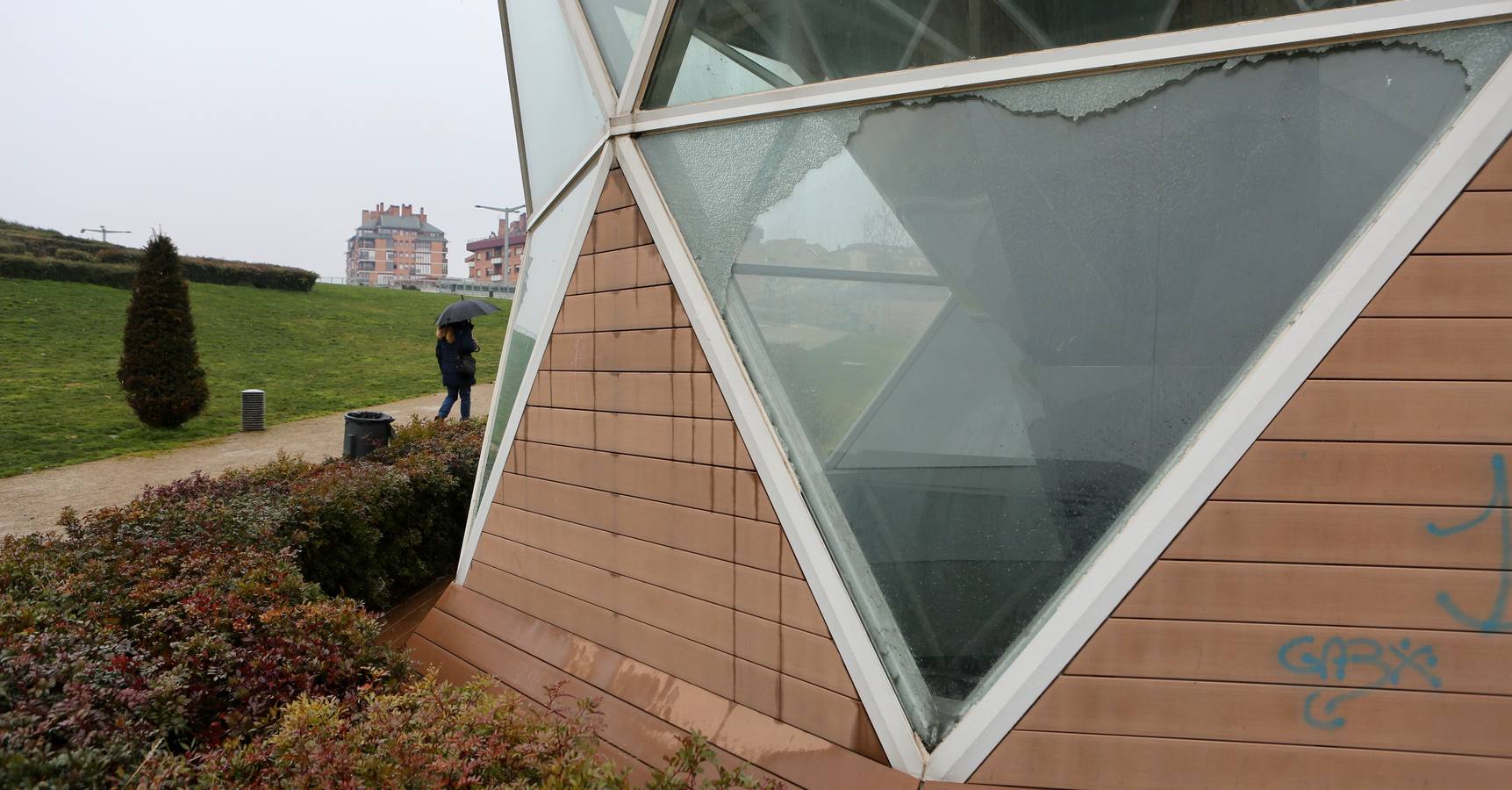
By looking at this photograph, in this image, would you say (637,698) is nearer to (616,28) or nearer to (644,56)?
(644,56)

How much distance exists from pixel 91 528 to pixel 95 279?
32.0 metres

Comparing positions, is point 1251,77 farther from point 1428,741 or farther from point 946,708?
point 946,708

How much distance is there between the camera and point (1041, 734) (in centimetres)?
309

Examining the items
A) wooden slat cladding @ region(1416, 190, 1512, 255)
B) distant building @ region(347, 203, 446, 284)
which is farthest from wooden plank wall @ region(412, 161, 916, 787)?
distant building @ region(347, 203, 446, 284)

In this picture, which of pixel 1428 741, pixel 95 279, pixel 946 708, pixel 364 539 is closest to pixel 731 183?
pixel 946 708

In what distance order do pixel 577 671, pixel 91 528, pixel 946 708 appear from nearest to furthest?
pixel 946 708 < pixel 577 671 < pixel 91 528

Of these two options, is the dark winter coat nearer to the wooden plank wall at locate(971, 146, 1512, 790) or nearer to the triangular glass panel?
the triangular glass panel

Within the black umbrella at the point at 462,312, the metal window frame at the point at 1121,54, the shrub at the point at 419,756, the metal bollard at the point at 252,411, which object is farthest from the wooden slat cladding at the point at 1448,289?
the metal bollard at the point at 252,411

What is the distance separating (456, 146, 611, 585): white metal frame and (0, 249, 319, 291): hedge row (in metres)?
22.7

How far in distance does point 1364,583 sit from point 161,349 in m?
17.0

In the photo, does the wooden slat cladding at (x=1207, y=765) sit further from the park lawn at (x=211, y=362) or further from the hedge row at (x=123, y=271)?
the hedge row at (x=123, y=271)

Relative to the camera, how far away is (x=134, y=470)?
11.2 m

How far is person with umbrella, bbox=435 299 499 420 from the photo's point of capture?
11836mm

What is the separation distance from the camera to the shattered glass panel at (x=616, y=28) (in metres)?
4.59
